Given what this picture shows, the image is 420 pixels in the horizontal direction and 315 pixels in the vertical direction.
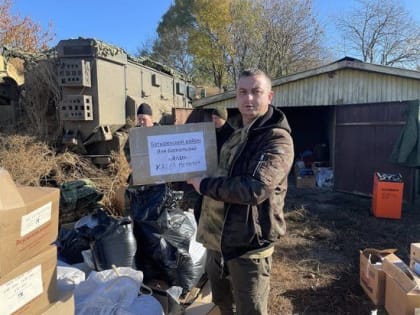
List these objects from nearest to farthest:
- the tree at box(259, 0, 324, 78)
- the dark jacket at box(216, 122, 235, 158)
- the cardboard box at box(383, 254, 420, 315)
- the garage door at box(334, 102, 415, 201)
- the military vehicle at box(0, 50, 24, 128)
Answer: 1. the dark jacket at box(216, 122, 235, 158)
2. the cardboard box at box(383, 254, 420, 315)
3. the military vehicle at box(0, 50, 24, 128)
4. the garage door at box(334, 102, 415, 201)
5. the tree at box(259, 0, 324, 78)

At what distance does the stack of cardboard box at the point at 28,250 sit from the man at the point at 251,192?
2.37ft

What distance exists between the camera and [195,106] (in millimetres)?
9969

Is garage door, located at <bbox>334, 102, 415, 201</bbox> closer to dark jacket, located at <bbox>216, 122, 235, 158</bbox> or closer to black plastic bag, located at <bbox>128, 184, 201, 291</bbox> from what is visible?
black plastic bag, located at <bbox>128, 184, 201, 291</bbox>

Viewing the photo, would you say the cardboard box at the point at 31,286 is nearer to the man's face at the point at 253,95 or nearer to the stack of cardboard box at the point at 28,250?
the stack of cardboard box at the point at 28,250

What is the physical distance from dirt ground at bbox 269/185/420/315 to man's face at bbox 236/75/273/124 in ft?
6.78

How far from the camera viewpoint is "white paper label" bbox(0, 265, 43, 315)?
1212 millimetres

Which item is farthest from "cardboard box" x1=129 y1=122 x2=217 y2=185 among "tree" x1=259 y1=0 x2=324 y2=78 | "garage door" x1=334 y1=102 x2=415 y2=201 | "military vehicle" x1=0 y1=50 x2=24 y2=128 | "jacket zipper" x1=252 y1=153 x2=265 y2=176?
"tree" x1=259 y1=0 x2=324 y2=78

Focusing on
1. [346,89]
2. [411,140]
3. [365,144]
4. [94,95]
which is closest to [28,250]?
[94,95]

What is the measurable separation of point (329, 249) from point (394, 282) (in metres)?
1.92

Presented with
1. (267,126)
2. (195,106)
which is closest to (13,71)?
(195,106)

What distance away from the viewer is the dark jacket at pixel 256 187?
1.62m

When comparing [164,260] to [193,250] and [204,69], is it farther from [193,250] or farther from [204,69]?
[204,69]

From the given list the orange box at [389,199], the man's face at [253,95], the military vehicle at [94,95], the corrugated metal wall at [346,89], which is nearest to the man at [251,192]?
the man's face at [253,95]

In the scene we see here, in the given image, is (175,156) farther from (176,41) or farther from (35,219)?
(176,41)
